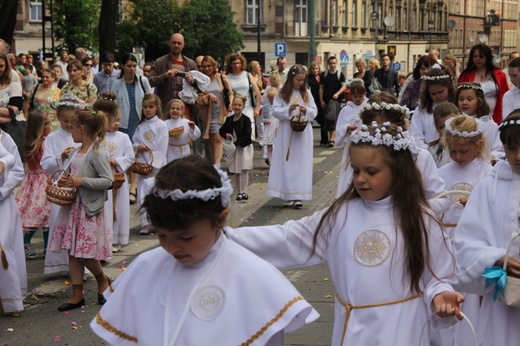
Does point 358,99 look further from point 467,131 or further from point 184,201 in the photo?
point 184,201

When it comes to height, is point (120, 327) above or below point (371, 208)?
below

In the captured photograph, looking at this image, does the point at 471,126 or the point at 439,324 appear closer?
the point at 439,324

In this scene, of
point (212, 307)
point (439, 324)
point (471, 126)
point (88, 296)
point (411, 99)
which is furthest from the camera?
point (411, 99)

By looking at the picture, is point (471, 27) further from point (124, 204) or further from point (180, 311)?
point (180, 311)

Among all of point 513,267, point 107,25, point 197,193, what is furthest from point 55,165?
point 107,25

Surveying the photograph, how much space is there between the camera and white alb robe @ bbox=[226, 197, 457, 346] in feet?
15.5

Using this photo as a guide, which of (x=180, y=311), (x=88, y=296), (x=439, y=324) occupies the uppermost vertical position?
(x=180, y=311)

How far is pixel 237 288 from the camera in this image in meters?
3.87

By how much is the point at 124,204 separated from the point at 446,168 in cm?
420

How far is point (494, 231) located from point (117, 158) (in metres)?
5.53

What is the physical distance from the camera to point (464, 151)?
7465 millimetres

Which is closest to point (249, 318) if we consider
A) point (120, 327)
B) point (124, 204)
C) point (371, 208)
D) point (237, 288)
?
point (237, 288)

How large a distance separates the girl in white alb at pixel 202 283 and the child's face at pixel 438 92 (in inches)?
265

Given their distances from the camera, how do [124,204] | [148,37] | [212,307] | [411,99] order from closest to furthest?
1. [212,307]
2. [124,204]
3. [411,99]
4. [148,37]
